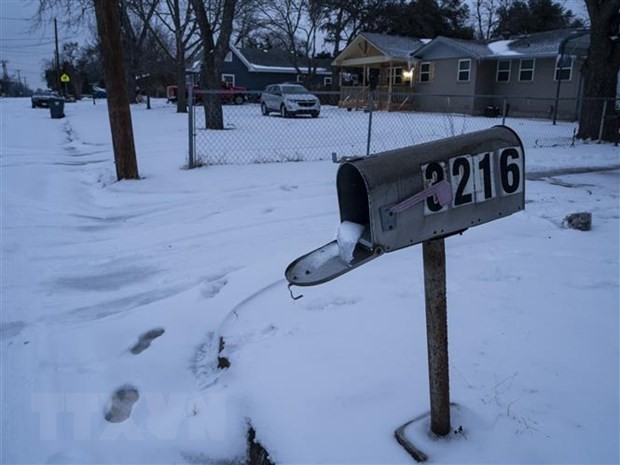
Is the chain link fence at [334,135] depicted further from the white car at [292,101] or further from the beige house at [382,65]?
the beige house at [382,65]

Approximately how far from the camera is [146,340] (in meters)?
3.19

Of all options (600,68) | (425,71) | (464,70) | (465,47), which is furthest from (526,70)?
(600,68)

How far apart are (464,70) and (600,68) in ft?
43.4

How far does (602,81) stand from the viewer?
13.6 meters

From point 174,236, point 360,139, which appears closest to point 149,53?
point 360,139

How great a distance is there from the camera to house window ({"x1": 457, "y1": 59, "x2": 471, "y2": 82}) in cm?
2594

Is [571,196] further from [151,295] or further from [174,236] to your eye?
[151,295]

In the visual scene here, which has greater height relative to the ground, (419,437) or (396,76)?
(396,76)

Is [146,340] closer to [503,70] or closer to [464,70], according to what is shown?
[464,70]

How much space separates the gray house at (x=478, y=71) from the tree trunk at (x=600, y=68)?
680cm

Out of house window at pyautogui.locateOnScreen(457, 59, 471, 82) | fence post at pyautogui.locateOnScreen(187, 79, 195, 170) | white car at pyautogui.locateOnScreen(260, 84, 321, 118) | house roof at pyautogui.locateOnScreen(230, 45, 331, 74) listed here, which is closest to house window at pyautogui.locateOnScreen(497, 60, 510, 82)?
house window at pyautogui.locateOnScreen(457, 59, 471, 82)

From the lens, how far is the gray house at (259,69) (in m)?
42.6

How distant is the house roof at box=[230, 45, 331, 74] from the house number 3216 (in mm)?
42853

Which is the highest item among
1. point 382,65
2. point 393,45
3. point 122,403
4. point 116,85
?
point 393,45
